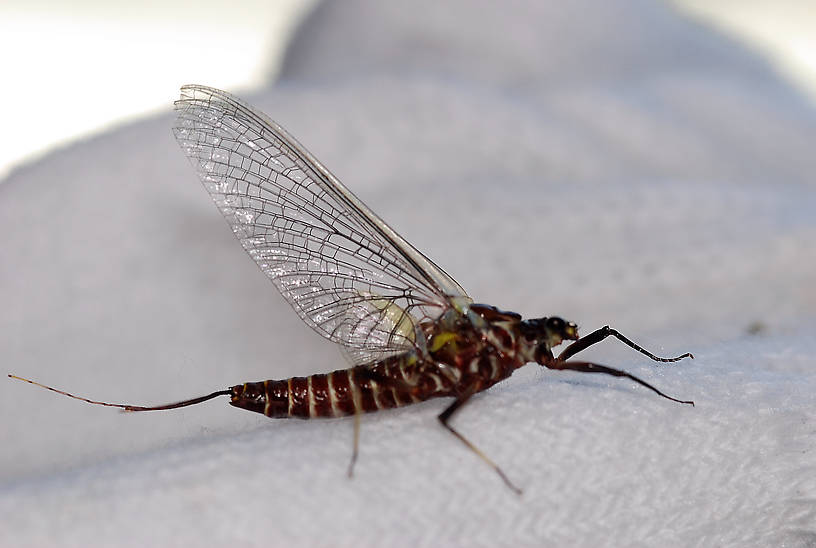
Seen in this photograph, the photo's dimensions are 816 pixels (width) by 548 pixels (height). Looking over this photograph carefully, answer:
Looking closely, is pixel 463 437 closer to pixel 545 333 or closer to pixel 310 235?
pixel 545 333

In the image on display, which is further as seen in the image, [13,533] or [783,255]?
[783,255]

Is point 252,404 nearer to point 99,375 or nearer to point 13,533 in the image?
point 13,533

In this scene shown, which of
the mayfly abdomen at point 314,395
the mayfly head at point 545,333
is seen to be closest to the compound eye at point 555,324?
the mayfly head at point 545,333

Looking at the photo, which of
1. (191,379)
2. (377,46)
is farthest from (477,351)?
(377,46)

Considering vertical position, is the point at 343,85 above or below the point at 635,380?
above

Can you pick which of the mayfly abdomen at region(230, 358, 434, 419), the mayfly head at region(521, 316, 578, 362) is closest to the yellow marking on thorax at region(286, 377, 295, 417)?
the mayfly abdomen at region(230, 358, 434, 419)

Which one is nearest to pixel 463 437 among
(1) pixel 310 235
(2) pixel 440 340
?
(2) pixel 440 340

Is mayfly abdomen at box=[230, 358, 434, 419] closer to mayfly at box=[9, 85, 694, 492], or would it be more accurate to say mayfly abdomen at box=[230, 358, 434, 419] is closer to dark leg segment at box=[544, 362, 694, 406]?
mayfly at box=[9, 85, 694, 492]
